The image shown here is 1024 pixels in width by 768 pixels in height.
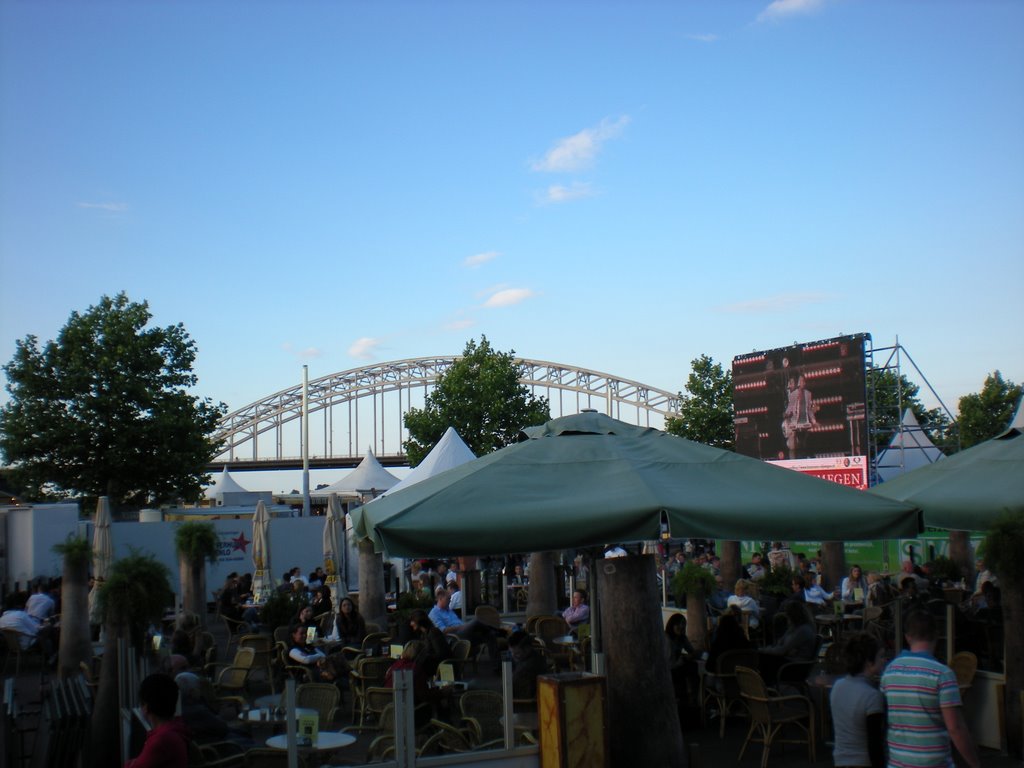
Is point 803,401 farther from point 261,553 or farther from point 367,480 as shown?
point 261,553

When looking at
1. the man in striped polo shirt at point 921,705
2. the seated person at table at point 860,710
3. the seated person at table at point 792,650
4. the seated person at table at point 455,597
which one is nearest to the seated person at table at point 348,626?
the seated person at table at point 455,597

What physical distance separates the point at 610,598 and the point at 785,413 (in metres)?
24.8

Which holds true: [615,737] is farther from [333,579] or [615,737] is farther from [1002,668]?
[333,579]

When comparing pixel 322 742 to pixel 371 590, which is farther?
pixel 371 590

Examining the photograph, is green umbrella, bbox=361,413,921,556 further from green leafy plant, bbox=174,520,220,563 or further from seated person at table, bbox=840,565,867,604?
green leafy plant, bbox=174,520,220,563

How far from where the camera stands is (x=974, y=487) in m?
8.61

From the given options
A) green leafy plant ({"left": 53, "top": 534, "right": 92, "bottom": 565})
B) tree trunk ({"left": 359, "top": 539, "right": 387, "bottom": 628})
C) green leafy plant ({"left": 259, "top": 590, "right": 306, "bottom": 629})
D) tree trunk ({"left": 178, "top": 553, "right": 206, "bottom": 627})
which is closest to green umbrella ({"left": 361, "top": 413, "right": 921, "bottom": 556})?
green leafy plant ({"left": 53, "top": 534, "right": 92, "bottom": 565})

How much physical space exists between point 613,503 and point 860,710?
1994 millimetres

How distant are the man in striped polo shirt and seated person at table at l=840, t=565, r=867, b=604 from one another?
Result: 12083mm

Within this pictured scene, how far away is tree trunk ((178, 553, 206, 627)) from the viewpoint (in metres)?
16.8

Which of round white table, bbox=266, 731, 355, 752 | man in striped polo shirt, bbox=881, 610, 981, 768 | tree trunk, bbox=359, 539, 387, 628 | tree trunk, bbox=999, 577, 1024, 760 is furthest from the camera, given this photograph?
tree trunk, bbox=359, 539, 387, 628

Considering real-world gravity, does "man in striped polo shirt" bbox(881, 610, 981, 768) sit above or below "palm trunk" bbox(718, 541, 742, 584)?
above

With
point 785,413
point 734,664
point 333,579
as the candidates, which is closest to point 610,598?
point 734,664

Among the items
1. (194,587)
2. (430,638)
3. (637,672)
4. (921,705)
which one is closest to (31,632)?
(194,587)
